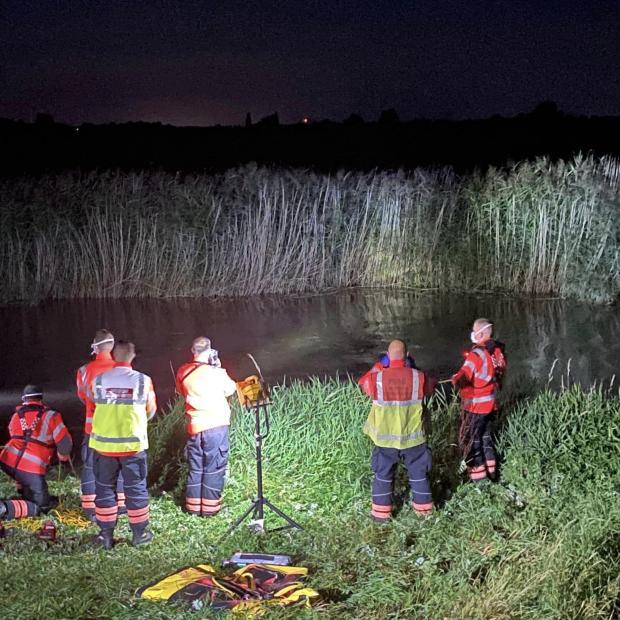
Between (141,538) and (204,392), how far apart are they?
106 centimetres

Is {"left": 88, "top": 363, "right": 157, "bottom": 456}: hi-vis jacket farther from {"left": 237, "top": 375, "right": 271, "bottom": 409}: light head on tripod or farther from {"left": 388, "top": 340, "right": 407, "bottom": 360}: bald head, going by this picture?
{"left": 388, "top": 340, "right": 407, "bottom": 360}: bald head

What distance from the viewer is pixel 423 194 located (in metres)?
15.6

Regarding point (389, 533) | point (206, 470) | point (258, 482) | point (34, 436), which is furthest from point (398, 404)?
point (34, 436)

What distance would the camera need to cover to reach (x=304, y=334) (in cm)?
1273

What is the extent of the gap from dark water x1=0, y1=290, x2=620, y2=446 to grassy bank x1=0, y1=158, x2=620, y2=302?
1.64 feet

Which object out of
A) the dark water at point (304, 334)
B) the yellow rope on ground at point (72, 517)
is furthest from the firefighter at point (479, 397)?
the yellow rope on ground at point (72, 517)

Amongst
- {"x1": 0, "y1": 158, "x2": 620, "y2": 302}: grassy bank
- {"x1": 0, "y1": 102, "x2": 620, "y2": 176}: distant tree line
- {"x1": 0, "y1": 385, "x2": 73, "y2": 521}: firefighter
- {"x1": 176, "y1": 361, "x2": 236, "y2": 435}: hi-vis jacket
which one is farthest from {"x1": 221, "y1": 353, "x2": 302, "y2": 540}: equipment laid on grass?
{"x1": 0, "y1": 102, "x2": 620, "y2": 176}: distant tree line

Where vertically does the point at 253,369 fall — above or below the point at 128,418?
below

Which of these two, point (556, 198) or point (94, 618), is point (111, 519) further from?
point (556, 198)

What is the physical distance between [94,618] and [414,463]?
91.9 inches

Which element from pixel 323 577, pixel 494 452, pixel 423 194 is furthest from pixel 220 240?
pixel 323 577

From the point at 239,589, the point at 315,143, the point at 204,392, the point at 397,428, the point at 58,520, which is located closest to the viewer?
the point at 239,589

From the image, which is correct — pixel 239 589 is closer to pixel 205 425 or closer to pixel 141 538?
pixel 141 538

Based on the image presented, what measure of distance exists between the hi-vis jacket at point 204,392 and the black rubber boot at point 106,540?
0.90 m
